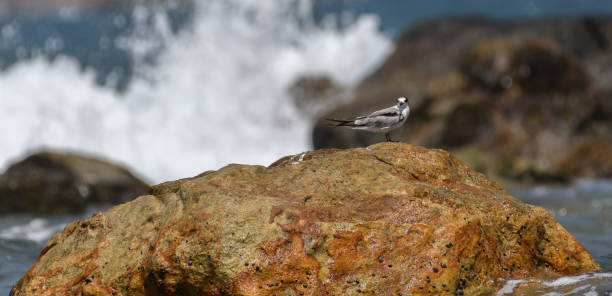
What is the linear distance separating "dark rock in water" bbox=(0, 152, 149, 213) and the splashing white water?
786 cm

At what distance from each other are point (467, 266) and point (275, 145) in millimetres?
17695

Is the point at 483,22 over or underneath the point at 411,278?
over

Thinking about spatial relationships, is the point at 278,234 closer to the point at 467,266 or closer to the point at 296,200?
the point at 296,200

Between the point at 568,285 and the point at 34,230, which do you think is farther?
the point at 34,230

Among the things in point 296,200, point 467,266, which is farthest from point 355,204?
point 467,266

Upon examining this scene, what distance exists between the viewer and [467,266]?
4.02m

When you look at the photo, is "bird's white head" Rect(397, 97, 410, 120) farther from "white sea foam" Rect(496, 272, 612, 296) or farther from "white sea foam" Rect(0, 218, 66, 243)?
"white sea foam" Rect(0, 218, 66, 243)

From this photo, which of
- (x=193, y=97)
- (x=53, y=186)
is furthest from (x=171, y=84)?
(x=53, y=186)

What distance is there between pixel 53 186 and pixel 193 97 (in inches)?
509

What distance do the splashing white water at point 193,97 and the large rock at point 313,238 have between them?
51.0 ft

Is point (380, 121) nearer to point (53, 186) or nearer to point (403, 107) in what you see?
point (403, 107)

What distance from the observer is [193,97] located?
2405 centimetres

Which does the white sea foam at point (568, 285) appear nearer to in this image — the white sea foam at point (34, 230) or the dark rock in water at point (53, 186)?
the white sea foam at point (34, 230)

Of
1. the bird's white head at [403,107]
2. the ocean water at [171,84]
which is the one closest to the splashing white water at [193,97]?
the ocean water at [171,84]
